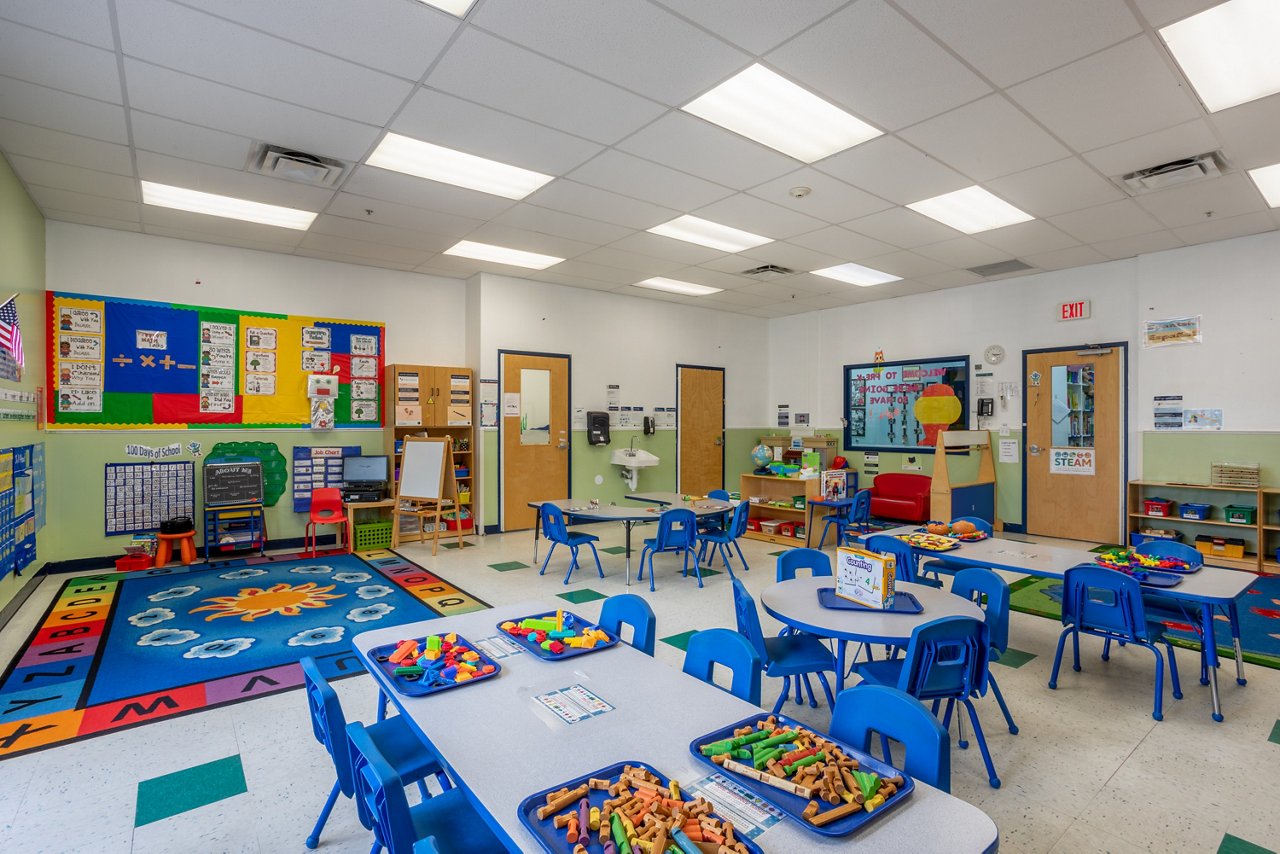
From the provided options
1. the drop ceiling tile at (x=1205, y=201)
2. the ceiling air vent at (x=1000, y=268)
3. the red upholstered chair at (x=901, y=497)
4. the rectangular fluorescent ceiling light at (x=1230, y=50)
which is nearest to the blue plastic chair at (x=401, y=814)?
the rectangular fluorescent ceiling light at (x=1230, y=50)

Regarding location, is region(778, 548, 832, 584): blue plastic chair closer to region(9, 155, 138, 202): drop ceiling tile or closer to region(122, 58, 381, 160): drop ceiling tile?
region(122, 58, 381, 160): drop ceiling tile

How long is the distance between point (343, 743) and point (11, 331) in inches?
199

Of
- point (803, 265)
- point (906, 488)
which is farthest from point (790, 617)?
point (906, 488)

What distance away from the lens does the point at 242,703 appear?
3.29m

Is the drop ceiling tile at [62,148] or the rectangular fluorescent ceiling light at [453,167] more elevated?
the rectangular fluorescent ceiling light at [453,167]

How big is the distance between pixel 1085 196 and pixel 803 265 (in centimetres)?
280

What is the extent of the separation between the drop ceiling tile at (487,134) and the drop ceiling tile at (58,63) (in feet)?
4.76

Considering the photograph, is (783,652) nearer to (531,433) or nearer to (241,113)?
(241,113)

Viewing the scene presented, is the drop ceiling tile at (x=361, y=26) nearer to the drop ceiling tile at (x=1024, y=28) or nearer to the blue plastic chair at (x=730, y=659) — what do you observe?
the drop ceiling tile at (x=1024, y=28)

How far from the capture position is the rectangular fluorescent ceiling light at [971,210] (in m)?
5.27

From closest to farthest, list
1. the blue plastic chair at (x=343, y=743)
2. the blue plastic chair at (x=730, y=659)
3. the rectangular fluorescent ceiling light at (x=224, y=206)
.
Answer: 1. the blue plastic chair at (x=343, y=743)
2. the blue plastic chair at (x=730, y=659)
3. the rectangular fluorescent ceiling light at (x=224, y=206)

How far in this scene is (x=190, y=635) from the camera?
4215 millimetres

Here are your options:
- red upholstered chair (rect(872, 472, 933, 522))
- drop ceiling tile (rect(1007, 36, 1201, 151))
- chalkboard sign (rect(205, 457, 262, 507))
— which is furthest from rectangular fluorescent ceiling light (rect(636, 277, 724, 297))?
chalkboard sign (rect(205, 457, 262, 507))

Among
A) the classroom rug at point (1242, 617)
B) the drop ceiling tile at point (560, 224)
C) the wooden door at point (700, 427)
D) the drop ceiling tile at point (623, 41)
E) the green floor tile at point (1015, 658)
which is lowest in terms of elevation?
the green floor tile at point (1015, 658)
